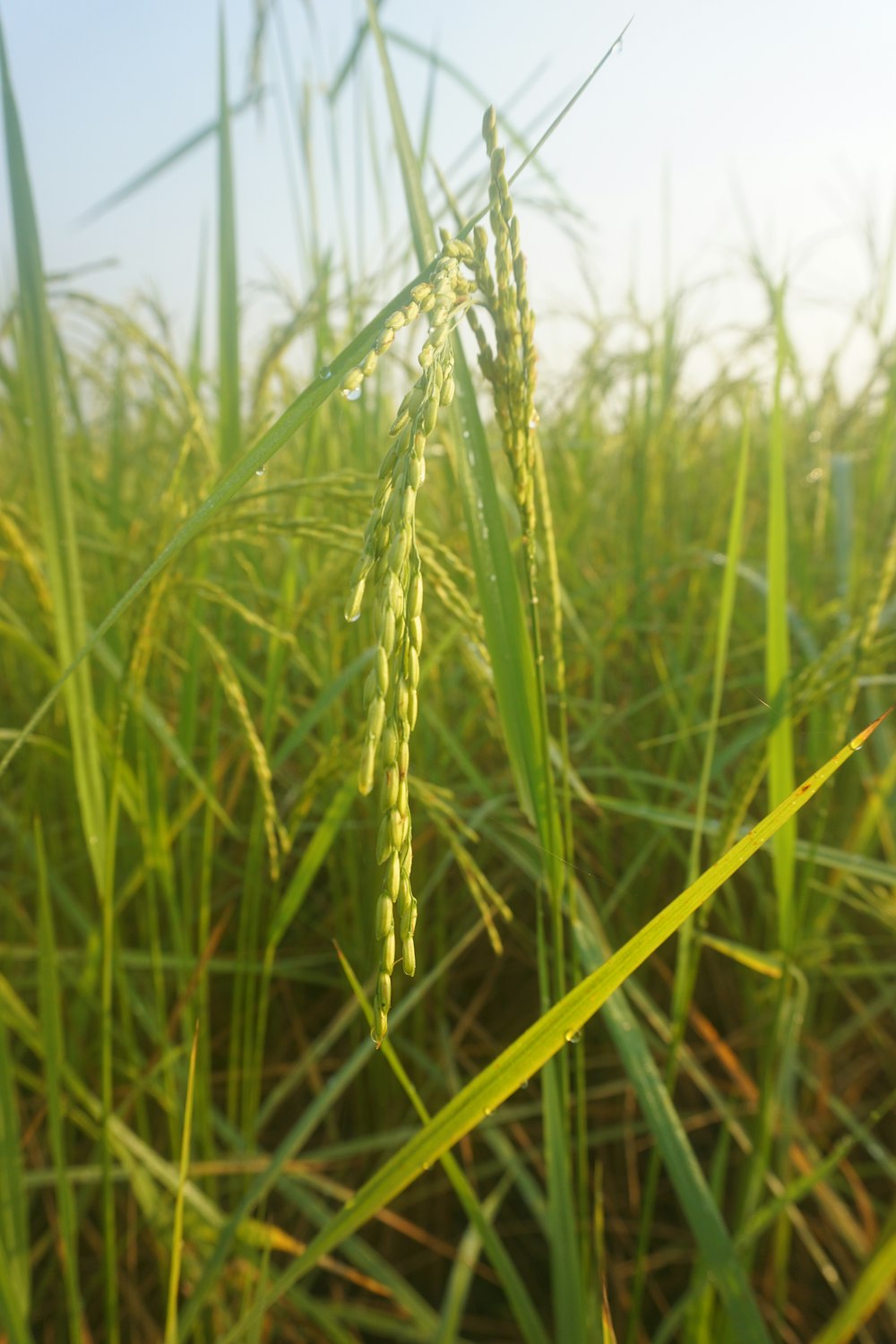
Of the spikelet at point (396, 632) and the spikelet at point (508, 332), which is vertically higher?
the spikelet at point (508, 332)

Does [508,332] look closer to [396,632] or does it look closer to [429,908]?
[396,632]

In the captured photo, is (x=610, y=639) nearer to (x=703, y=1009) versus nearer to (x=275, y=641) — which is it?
(x=703, y=1009)

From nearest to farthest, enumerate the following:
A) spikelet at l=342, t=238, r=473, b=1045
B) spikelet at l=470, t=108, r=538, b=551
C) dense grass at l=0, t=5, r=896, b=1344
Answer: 1. spikelet at l=342, t=238, r=473, b=1045
2. spikelet at l=470, t=108, r=538, b=551
3. dense grass at l=0, t=5, r=896, b=1344

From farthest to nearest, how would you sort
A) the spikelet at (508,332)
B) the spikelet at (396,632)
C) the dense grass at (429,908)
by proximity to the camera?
the dense grass at (429,908)
the spikelet at (508,332)
the spikelet at (396,632)

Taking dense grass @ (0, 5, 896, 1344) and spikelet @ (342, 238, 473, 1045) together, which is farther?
dense grass @ (0, 5, 896, 1344)

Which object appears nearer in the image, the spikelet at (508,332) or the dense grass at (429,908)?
the spikelet at (508,332)

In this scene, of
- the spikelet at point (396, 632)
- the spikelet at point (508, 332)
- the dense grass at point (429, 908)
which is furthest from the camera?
the dense grass at point (429, 908)

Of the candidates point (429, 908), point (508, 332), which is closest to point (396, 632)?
point (508, 332)

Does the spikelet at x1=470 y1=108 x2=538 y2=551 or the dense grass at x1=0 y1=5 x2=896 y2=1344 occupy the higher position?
the spikelet at x1=470 y1=108 x2=538 y2=551

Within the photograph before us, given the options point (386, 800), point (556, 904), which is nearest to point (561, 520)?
point (556, 904)
